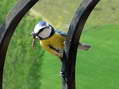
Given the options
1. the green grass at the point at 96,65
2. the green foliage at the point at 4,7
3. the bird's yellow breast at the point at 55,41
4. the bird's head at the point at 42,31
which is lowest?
the green grass at the point at 96,65

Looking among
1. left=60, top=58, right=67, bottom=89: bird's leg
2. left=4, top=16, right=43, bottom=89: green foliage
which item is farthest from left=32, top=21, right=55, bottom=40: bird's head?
left=4, top=16, right=43, bottom=89: green foliage

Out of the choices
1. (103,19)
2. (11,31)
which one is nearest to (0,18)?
(11,31)

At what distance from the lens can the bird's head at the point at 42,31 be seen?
5.53 m

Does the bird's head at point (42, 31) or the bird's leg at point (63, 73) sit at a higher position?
the bird's head at point (42, 31)

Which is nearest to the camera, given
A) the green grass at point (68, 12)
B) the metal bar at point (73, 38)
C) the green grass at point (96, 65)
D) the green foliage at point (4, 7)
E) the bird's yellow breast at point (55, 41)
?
the metal bar at point (73, 38)

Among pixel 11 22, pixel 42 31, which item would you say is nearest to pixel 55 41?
pixel 42 31

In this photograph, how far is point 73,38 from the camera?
5.52m

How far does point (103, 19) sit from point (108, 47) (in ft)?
12.9

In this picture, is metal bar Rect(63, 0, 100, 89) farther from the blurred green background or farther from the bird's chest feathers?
the blurred green background

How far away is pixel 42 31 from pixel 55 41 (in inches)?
9.0

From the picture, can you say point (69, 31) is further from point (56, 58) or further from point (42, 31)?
point (56, 58)

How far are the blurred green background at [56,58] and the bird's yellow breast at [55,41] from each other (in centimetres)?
1222

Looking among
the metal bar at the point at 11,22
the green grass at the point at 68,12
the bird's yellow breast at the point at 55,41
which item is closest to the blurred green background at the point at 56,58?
the green grass at the point at 68,12

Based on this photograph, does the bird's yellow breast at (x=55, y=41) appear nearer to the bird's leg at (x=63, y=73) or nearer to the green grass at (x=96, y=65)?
the bird's leg at (x=63, y=73)
